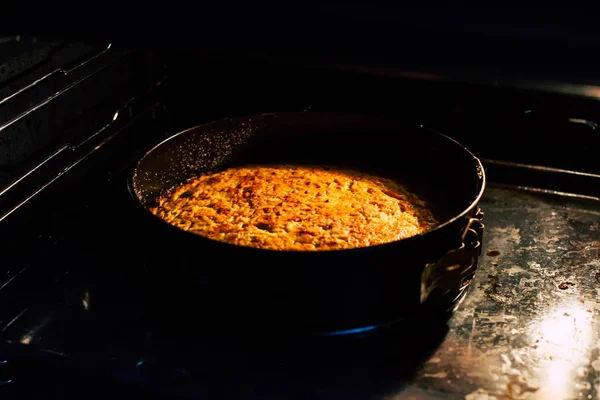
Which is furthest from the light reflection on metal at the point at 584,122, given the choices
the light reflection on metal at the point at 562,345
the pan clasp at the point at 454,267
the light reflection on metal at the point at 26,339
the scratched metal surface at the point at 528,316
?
the light reflection on metal at the point at 26,339

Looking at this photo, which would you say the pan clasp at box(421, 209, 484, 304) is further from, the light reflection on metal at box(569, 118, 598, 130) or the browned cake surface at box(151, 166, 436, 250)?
the light reflection on metal at box(569, 118, 598, 130)

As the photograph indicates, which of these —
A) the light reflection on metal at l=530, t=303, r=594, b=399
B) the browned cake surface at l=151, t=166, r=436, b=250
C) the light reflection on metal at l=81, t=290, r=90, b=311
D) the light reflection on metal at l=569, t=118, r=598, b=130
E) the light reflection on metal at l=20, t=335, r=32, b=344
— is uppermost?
the light reflection on metal at l=569, t=118, r=598, b=130

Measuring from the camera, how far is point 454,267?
1.65 meters

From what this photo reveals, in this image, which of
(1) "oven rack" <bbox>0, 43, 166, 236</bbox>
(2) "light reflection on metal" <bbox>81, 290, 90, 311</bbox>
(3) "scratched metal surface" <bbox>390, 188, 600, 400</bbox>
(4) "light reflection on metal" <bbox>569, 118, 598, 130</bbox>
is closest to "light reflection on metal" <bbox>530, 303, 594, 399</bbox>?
(3) "scratched metal surface" <bbox>390, 188, 600, 400</bbox>

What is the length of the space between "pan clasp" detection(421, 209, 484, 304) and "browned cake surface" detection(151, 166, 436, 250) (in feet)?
0.80

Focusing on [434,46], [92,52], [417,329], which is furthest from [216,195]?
[434,46]

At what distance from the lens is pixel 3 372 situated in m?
1.71

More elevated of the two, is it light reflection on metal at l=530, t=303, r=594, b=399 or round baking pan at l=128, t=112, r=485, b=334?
round baking pan at l=128, t=112, r=485, b=334

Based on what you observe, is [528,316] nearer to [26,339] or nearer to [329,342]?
[329,342]

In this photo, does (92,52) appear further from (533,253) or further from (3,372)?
(533,253)

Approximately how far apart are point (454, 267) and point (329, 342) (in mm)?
Answer: 393

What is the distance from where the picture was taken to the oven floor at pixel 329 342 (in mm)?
1576

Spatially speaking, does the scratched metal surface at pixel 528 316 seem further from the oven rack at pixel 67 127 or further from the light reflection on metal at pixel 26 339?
the oven rack at pixel 67 127

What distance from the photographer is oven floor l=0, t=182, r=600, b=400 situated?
1576 millimetres
